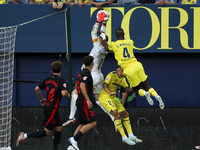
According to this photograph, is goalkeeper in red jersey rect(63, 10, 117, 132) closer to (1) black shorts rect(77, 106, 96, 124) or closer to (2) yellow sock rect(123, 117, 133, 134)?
(2) yellow sock rect(123, 117, 133, 134)

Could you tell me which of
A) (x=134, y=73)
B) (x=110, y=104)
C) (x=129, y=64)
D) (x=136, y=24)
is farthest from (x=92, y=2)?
(x=110, y=104)

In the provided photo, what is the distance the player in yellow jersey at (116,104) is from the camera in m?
8.18

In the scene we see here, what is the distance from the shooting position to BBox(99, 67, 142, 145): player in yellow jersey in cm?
818

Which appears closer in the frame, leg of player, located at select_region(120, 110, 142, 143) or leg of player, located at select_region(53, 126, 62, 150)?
leg of player, located at select_region(53, 126, 62, 150)

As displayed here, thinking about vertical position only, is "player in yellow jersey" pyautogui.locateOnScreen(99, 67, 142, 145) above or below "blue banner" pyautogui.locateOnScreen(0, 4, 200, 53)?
below

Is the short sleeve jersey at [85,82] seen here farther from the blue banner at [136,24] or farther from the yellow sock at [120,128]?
the blue banner at [136,24]

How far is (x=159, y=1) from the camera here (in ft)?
34.4

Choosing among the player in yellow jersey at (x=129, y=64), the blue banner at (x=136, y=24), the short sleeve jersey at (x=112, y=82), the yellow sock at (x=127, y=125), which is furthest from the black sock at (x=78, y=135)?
the blue banner at (x=136, y=24)

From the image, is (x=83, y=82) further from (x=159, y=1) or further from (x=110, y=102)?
(x=159, y=1)

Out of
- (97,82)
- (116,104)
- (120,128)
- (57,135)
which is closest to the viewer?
(57,135)

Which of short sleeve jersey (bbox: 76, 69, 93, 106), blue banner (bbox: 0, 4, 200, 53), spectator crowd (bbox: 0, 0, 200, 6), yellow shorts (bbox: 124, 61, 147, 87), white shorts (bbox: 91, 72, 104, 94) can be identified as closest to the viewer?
short sleeve jersey (bbox: 76, 69, 93, 106)

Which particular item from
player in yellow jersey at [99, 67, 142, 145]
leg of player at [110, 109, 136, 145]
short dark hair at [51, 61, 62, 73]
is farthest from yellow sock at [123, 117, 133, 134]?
short dark hair at [51, 61, 62, 73]

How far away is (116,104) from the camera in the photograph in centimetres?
845

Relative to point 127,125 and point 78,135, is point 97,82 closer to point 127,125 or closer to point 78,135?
point 127,125
